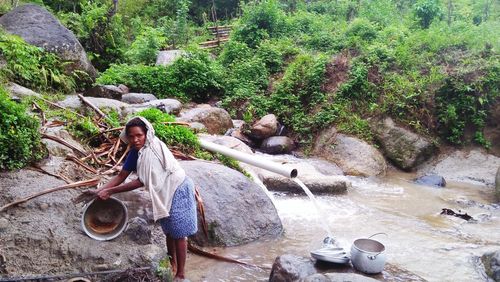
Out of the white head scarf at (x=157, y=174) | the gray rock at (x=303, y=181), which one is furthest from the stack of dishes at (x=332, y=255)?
the gray rock at (x=303, y=181)

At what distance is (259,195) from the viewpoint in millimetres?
6984

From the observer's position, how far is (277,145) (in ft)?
40.4

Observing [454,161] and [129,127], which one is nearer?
[129,127]

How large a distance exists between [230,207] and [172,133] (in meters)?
1.88

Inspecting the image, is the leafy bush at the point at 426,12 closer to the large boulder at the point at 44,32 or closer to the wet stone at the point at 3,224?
the large boulder at the point at 44,32

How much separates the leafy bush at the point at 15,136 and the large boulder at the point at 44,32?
7.72 m

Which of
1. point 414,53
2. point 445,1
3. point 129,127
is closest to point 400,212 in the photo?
point 129,127

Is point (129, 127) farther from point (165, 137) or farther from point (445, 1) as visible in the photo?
point (445, 1)

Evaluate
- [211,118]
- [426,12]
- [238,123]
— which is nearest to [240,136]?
[238,123]

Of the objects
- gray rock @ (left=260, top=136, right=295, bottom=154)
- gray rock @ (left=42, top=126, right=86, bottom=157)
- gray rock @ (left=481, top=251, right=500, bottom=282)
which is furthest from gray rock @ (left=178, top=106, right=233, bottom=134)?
gray rock @ (left=481, top=251, right=500, bottom=282)

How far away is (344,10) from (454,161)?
12.5 m

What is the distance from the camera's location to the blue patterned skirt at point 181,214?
4477mm

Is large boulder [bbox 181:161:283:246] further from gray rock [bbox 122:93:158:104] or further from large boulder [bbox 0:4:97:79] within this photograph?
large boulder [bbox 0:4:97:79]

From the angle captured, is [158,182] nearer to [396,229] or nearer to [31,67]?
[396,229]
